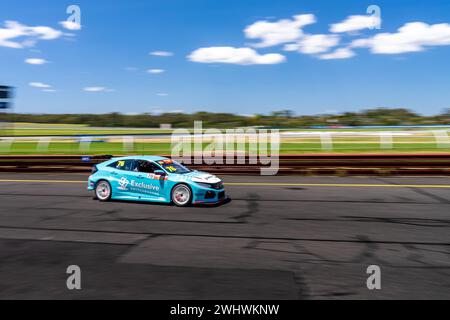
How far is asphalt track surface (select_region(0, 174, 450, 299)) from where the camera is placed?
16.6ft

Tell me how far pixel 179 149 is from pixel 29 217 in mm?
19313

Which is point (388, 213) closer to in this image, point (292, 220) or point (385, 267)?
point (292, 220)

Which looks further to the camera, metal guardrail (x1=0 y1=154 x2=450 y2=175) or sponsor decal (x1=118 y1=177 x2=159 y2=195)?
metal guardrail (x1=0 y1=154 x2=450 y2=175)

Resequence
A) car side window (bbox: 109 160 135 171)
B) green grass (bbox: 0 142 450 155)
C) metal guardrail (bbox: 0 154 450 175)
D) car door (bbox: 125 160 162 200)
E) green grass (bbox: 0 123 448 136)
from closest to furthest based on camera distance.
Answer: car door (bbox: 125 160 162 200), car side window (bbox: 109 160 135 171), metal guardrail (bbox: 0 154 450 175), green grass (bbox: 0 142 450 155), green grass (bbox: 0 123 448 136)

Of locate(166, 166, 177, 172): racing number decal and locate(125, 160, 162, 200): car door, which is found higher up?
locate(166, 166, 177, 172): racing number decal

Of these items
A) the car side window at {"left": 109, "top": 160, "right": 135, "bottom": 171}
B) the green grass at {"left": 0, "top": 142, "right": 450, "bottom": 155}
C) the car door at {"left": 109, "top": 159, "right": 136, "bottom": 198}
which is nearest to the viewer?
the car door at {"left": 109, "top": 159, "right": 136, "bottom": 198}

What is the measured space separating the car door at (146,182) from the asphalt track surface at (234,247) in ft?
1.29

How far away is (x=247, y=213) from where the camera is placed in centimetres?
947

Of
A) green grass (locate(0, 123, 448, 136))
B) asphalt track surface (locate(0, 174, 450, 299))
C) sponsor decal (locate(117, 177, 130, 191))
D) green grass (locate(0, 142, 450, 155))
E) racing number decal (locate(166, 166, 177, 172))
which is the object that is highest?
green grass (locate(0, 123, 448, 136))

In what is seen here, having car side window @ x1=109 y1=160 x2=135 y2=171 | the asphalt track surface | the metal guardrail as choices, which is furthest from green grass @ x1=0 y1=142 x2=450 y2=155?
the asphalt track surface

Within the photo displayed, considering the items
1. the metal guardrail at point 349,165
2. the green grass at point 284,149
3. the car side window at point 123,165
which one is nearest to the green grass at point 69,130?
the green grass at point 284,149

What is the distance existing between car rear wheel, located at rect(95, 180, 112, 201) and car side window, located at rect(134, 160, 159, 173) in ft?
3.30

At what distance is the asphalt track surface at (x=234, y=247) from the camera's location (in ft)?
16.6

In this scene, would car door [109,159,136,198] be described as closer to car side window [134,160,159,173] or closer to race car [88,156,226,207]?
race car [88,156,226,207]
